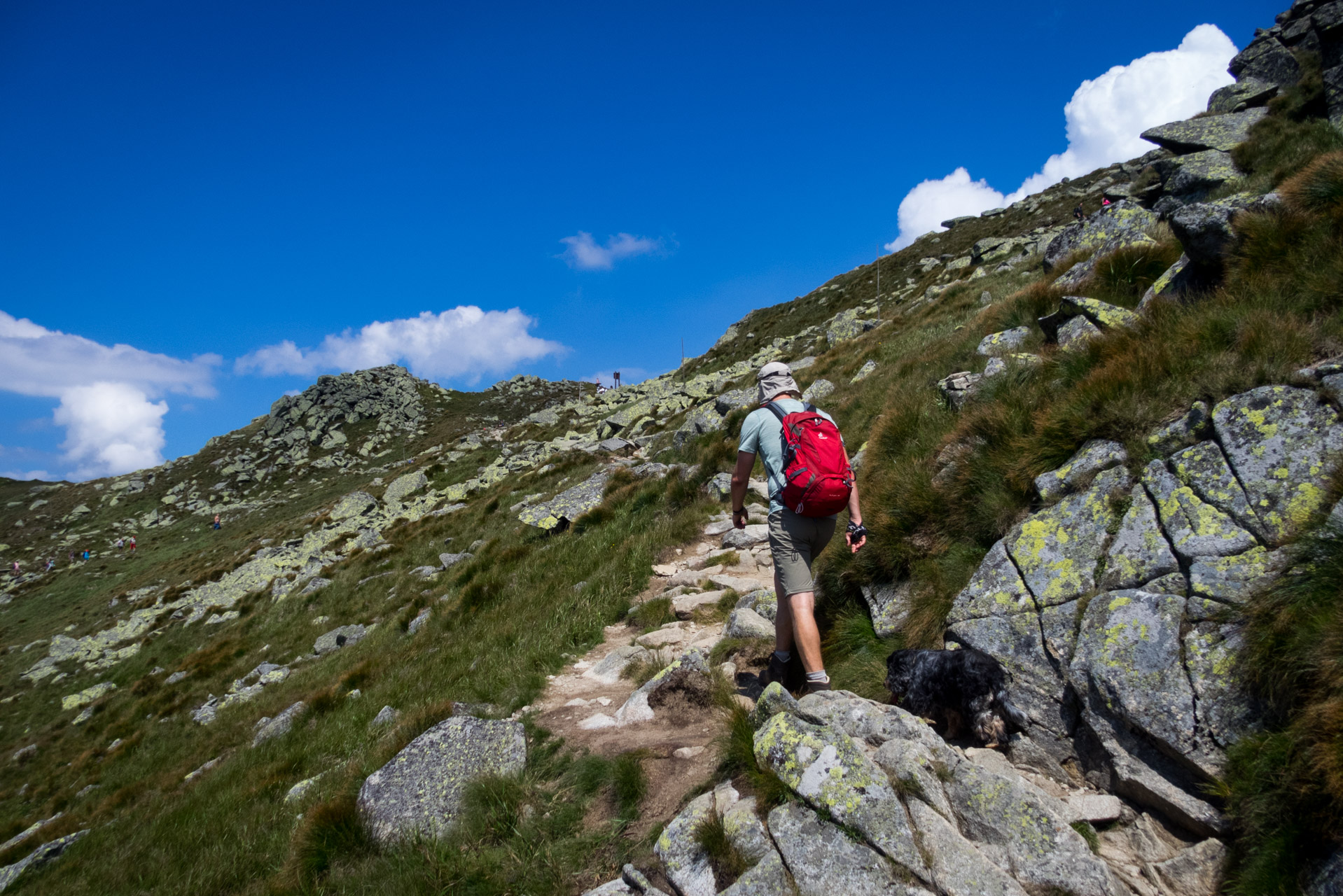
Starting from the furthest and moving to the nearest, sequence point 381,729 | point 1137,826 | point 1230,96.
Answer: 1. point 1230,96
2. point 381,729
3. point 1137,826

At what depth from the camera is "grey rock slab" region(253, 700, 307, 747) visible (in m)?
10.7

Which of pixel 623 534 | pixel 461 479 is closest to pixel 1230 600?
pixel 623 534

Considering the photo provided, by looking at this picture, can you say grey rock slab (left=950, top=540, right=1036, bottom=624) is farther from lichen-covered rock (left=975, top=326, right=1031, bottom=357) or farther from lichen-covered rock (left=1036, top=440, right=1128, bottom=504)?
lichen-covered rock (left=975, top=326, right=1031, bottom=357)

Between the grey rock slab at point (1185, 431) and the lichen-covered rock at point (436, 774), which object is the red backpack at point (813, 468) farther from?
the lichen-covered rock at point (436, 774)

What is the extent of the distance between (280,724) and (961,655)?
12445 mm

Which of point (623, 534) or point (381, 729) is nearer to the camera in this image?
point (381, 729)

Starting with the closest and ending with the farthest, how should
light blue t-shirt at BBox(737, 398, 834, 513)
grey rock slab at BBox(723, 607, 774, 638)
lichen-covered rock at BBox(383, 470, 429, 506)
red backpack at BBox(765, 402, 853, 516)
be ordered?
1. red backpack at BBox(765, 402, 853, 516)
2. light blue t-shirt at BBox(737, 398, 834, 513)
3. grey rock slab at BBox(723, 607, 774, 638)
4. lichen-covered rock at BBox(383, 470, 429, 506)

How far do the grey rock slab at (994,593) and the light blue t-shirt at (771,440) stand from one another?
1733mm

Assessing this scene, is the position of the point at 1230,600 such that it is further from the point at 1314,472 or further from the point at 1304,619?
→ the point at 1314,472

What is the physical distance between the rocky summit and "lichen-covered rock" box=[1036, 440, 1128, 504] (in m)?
0.03

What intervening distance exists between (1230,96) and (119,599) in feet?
220

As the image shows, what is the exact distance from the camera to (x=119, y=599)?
4278 cm

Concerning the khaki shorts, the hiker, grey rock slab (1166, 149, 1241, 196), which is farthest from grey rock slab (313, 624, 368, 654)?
grey rock slab (1166, 149, 1241, 196)

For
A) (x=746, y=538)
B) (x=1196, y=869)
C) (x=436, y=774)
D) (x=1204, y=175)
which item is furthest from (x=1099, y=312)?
(x=436, y=774)
